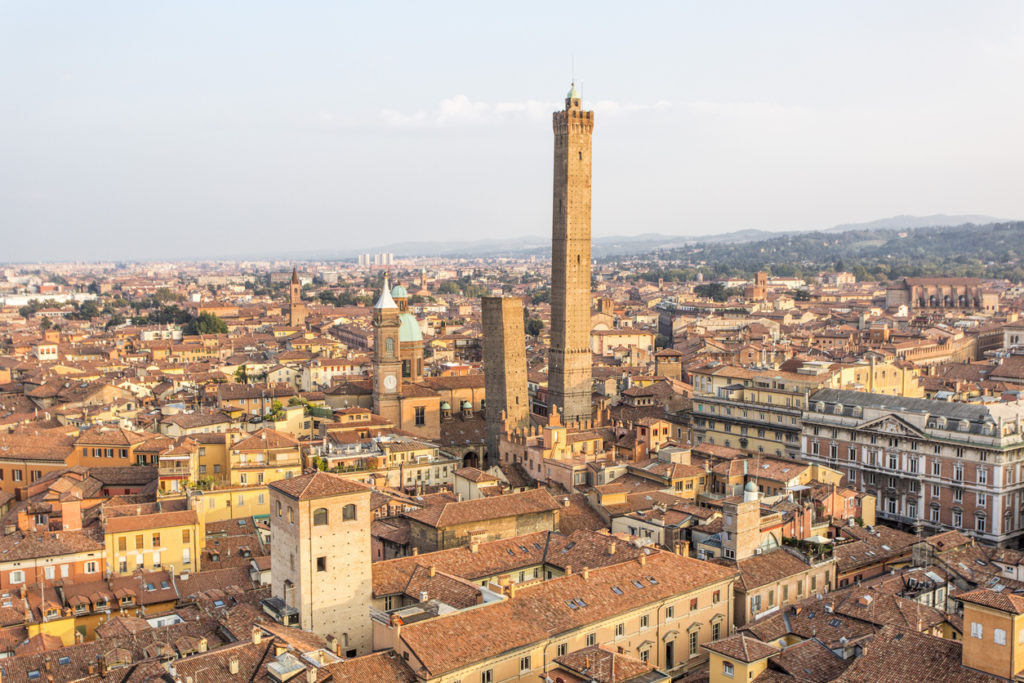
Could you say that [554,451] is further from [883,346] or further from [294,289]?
[294,289]

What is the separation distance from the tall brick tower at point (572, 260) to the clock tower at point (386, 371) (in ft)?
35.2

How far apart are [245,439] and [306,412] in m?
12.8

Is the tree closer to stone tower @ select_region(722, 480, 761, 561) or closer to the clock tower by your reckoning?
the clock tower

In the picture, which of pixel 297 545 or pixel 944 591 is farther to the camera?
pixel 944 591

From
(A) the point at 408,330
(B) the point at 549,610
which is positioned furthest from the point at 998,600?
(A) the point at 408,330

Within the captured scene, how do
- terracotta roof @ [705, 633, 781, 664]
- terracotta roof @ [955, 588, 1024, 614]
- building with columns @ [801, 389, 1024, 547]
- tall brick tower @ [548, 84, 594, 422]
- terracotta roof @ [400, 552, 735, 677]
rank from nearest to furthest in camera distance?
terracotta roof @ [955, 588, 1024, 614], terracotta roof @ [705, 633, 781, 664], terracotta roof @ [400, 552, 735, 677], building with columns @ [801, 389, 1024, 547], tall brick tower @ [548, 84, 594, 422]

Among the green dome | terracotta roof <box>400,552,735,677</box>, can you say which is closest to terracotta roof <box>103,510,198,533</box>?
terracotta roof <box>400,552,735,677</box>

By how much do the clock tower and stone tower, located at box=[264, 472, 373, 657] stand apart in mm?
31907

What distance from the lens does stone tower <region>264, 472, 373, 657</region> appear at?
2752 centimetres

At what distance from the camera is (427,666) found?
23109mm

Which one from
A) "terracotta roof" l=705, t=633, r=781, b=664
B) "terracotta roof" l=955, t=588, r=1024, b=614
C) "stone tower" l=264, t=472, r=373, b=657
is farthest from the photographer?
"stone tower" l=264, t=472, r=373, b=657

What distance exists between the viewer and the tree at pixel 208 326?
12494 cm

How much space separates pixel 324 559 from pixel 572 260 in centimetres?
3935

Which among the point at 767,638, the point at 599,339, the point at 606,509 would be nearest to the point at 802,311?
the point at 599,339
